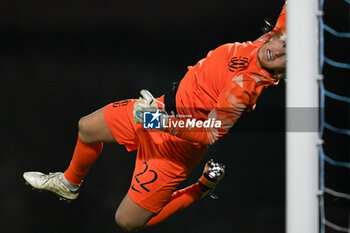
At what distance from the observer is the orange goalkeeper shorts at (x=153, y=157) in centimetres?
150

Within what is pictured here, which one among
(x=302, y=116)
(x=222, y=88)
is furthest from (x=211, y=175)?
(x=302, y=116)

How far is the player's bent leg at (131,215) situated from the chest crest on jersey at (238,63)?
53 cm

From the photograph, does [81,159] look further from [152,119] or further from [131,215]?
[152,119]

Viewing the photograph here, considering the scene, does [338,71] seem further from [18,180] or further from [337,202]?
[18,180]

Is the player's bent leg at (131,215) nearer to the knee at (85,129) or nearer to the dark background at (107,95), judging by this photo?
the knee at (85,129)

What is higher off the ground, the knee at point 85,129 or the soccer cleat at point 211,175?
the knee at point 85,129

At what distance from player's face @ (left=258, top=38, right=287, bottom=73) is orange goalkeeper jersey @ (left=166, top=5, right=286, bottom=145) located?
0.06 feet

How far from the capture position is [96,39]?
2.61 metres

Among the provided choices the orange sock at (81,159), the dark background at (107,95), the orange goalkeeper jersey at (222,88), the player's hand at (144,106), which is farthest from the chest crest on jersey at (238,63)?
the dark background at (107,95)

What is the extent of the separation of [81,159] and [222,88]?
511mm

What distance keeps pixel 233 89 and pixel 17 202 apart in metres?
1.38

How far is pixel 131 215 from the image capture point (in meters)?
1.55

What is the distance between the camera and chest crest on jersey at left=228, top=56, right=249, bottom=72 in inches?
54.6

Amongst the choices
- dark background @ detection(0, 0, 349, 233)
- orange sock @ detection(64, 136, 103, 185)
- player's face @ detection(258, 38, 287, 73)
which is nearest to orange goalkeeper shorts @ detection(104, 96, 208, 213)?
orange sock @ detection(64, 136, 103, 185)
